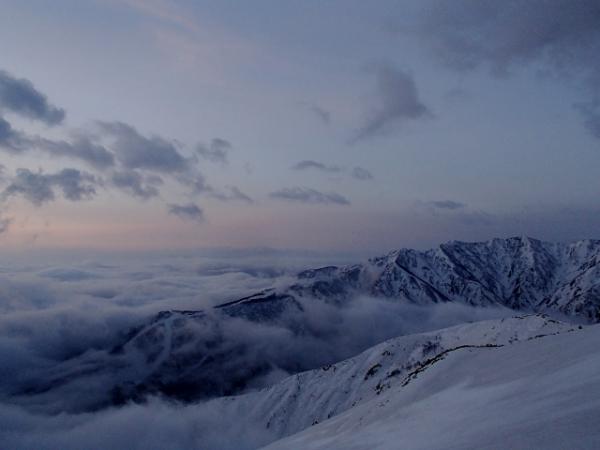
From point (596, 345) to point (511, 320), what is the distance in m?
98.6

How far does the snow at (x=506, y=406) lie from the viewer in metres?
8.66

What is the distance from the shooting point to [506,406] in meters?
12.5

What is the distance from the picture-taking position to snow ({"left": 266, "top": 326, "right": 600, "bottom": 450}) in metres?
8.66

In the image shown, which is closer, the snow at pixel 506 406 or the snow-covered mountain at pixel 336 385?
the snow at pixel 506 406

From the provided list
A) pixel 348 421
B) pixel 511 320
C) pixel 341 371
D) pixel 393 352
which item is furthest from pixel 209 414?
pixel 348 421

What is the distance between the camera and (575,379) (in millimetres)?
12430

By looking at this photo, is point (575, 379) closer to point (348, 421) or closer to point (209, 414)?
point (348, 421)

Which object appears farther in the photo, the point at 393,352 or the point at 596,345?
the point at 393,352

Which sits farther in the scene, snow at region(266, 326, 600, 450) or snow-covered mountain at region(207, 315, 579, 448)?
snow-covered mountain at region(207, 315, 579, 448)

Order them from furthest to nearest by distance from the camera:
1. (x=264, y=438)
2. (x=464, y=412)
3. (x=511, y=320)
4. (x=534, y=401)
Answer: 1. (x=264, y=438)
2. (x=511, y=320)
3. (x=464, y=412)
4. (x=534, y=401)

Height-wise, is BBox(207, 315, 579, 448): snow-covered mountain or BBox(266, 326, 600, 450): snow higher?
BBox(266, 326, 600, 450): snow

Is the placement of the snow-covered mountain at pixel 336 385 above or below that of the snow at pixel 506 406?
below

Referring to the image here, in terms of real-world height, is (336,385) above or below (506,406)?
below

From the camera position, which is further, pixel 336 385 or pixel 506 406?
pixel 336 385
